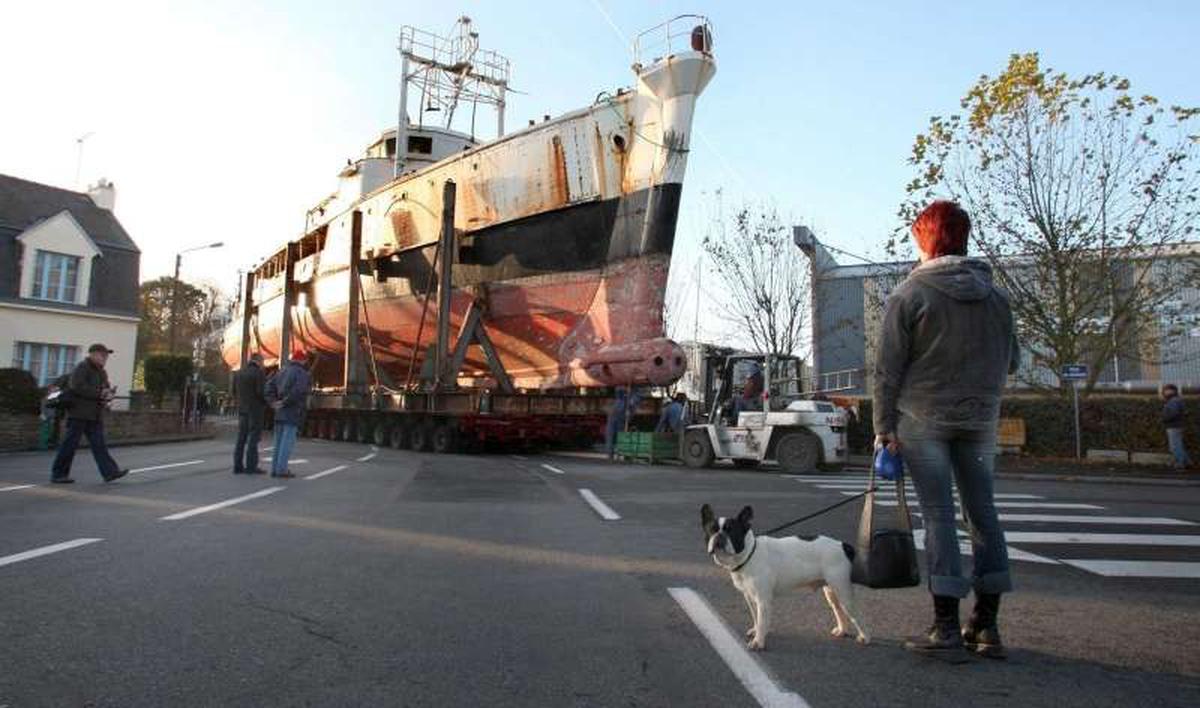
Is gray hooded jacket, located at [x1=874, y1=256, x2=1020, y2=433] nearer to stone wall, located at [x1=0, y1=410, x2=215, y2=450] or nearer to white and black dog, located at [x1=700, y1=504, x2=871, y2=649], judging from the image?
white and black dog, located at [x1=700, y1=504, x2=871, y2=649]

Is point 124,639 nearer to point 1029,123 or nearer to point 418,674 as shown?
point 418,674

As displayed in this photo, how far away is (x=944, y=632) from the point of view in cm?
319

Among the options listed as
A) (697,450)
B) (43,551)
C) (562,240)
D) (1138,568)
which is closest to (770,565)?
(1138,568)

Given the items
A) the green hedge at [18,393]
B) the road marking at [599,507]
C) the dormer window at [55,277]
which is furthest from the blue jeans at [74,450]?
the dormer window at [55,277]

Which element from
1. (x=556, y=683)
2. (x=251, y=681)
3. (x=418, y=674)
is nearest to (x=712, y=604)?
(x=556, y=683)

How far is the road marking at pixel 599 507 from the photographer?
727 cm

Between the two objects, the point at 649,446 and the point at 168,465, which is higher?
the point at 649,446

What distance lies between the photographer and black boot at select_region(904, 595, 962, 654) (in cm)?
317

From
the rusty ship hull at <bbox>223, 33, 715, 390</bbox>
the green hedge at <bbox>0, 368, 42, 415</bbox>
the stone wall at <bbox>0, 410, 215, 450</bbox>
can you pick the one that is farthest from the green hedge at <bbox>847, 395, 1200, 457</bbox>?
the green hedge at <bbox>0, 368, 42, 415</bbox>

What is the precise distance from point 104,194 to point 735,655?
1507 inches

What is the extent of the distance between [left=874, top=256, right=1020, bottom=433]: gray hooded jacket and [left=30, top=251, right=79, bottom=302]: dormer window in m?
32.8

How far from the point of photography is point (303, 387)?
1058cm

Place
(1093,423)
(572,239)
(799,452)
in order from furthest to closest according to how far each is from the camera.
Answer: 1. (1093,423)
2. (572,239)
3. (799,452)

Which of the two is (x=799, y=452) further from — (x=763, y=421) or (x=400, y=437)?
(x=400, y=437)
